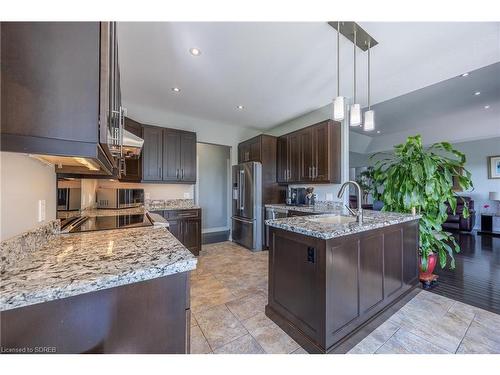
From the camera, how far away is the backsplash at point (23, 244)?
81cm

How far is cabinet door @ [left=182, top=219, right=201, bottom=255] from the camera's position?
373 centimetres

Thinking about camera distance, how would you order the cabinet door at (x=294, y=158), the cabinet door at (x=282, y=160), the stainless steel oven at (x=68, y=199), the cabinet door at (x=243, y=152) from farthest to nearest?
the cabinet door at (x=243, y=152) < the cabinet door at (x=282, y=160) < the cabinet door at (x=294, y=158) < the stainless steel oven at (x=68, y=199)

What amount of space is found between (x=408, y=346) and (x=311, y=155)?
2.80m

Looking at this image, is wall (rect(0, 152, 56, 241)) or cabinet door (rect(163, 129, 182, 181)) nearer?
wall (rect(0, 152, 56, 241))

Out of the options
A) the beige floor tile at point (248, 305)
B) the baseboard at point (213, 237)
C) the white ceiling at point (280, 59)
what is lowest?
the baseboard at point (213, 237)

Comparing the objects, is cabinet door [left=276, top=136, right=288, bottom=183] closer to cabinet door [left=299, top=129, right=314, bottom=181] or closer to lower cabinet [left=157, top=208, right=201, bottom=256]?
cabinet door [left=299, top=129, right=314, bottom=181]

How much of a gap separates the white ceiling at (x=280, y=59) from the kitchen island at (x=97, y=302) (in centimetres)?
210

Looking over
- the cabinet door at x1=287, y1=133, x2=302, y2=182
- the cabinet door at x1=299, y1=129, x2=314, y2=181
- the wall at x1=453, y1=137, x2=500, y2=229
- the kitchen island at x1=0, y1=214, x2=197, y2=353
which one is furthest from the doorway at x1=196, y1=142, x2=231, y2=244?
the wall at x1=453, y1=137, x2=500, y2=229

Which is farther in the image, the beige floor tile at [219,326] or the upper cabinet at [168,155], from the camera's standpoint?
the upper cabinet at [168,155]

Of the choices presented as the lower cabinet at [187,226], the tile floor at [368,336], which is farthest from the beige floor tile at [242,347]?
→ the lower cabinet at [187,226]

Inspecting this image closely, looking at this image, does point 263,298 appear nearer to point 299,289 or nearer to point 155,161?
point 299,289

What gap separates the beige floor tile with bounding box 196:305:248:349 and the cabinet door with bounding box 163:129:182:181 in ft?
8.51

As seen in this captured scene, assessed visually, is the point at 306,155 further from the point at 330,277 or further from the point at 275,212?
the point at 330,277

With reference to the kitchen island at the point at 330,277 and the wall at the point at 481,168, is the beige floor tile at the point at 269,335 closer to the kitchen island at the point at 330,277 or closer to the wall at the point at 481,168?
the kitchen island at the point at 330,277
